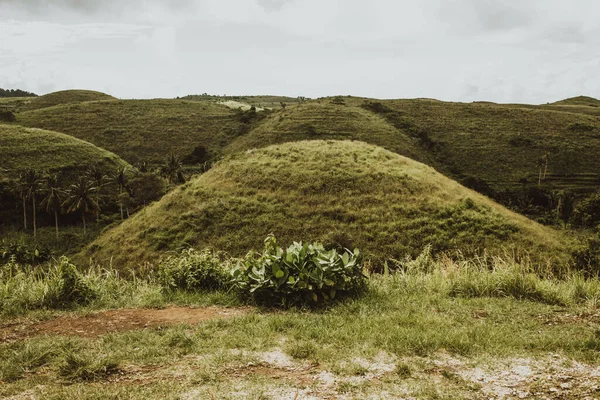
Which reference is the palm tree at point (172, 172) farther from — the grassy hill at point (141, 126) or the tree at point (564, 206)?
the tree at point (564, 206)

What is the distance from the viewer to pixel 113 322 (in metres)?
6.38

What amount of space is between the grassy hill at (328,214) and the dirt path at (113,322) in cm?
2066

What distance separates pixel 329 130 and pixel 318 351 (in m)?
75.0

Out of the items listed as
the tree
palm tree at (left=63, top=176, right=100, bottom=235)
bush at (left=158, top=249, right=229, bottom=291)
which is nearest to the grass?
bush at (left=158, top=249, right=229, bottom=291)

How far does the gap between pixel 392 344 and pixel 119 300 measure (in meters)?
5.34

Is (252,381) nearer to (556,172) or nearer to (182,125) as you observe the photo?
(556,172)

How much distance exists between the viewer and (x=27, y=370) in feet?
14.9

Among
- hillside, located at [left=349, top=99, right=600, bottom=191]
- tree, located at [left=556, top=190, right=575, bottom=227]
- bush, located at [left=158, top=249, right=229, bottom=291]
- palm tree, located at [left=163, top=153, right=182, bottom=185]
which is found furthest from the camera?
hillside, located at [left=349, top=99, right=600, bottom=191]

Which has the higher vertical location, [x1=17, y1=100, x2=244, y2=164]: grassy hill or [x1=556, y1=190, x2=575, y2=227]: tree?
[x1=17, y1=100, x2=244, y2=164]: grassy hill

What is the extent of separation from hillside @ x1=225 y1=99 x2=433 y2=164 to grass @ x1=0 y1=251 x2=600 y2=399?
65609 mm

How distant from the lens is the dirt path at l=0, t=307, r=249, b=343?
19.4 feet

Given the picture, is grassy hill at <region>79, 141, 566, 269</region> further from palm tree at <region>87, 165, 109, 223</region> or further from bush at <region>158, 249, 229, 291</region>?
palm tree at <region>87, 165, 109, 223</region>

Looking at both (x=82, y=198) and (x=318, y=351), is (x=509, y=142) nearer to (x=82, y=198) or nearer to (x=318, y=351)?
(x=82, y=198)

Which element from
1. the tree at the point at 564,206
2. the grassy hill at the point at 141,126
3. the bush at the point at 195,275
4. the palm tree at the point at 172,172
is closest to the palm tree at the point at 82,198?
the palm tree at the point at 172,172
